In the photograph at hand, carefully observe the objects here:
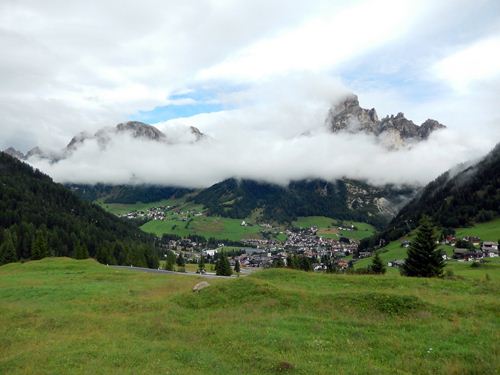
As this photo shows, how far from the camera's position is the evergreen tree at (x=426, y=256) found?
205 feet

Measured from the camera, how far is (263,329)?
26.8 m

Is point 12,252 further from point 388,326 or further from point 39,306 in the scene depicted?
point 388,326

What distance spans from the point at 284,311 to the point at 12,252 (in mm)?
114298

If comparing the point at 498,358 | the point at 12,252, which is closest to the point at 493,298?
the point at 498,358

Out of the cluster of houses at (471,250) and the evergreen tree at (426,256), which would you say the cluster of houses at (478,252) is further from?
the evergreen tree at (426,256)

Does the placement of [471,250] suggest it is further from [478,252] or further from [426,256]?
[426,256]

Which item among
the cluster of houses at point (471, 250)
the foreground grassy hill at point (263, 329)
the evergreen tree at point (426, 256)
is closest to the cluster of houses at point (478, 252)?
the cluster of houses at point (471, 250)

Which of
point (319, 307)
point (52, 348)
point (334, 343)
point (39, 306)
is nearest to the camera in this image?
point (334, 343)

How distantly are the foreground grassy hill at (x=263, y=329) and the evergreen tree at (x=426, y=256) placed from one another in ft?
79.9

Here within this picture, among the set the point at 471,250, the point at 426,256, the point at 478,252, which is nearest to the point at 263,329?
the point at 426,256

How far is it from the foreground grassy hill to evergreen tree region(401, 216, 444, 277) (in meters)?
24.4

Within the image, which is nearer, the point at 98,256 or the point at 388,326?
the point at 388,326

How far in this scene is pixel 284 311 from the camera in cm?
3159

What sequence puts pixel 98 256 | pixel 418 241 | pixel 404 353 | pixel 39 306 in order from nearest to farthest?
pixel 404 353
pixel 39 306
pixel 418 241
pixel 98 256
